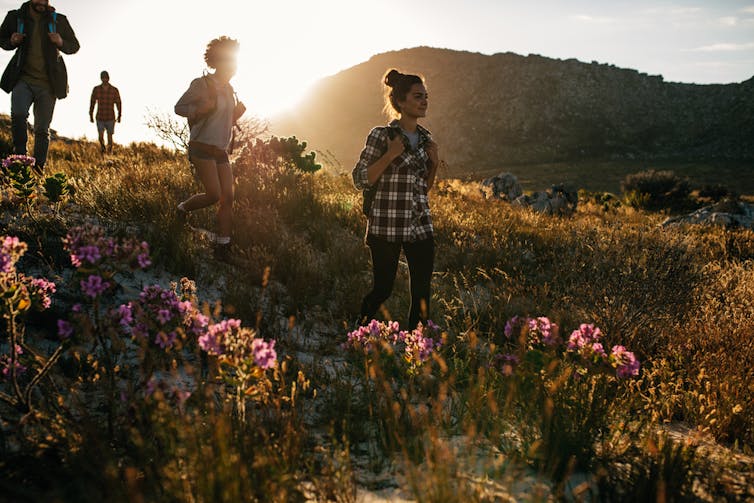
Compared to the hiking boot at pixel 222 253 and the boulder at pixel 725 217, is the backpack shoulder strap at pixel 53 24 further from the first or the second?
the boulder at pixel 725 217

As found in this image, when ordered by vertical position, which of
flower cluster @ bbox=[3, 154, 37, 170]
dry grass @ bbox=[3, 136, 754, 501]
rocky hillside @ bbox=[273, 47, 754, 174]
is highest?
rocky hillside @ bbox=[273, 47, 754, 174]

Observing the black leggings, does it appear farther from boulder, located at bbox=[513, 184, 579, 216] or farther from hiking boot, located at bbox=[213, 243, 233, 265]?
boulder, located at bbox=[513, 184, 579, 216]

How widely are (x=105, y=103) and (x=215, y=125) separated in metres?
9.32

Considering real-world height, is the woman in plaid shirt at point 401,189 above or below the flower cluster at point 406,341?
above

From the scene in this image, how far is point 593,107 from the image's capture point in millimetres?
65562

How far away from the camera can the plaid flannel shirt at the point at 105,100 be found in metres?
11.8

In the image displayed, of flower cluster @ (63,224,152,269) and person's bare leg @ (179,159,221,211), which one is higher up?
person's bare leg @ (179,159,221,211)

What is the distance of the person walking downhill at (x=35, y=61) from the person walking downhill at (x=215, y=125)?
2496 millimetres

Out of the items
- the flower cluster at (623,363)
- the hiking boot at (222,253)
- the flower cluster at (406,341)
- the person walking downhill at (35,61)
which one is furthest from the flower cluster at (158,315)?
the person walking downhill at (35,61)

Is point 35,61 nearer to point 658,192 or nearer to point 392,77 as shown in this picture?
point 392,77

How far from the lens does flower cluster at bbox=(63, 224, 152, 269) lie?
1.91 meters

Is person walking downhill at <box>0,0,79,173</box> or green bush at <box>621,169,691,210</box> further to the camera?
green bush at <box>621,169,691,210</box>

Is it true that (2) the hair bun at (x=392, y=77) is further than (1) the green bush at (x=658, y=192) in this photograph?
A: No

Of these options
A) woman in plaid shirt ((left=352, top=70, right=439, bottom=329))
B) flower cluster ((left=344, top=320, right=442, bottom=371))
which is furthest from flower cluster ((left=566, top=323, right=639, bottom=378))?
woman in plaid shirt ((left=352, top=70, right=439, bottom=329))
